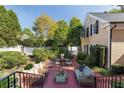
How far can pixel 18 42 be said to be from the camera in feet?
72.0

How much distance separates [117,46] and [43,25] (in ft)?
43.1

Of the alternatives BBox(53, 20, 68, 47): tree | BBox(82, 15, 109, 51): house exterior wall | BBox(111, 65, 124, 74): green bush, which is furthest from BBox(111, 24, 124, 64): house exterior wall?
BBox(53, 20, 68, 47): tree

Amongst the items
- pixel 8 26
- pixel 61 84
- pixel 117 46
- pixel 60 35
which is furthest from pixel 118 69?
pixel 8 26

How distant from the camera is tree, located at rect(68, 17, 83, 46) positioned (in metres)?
19.4

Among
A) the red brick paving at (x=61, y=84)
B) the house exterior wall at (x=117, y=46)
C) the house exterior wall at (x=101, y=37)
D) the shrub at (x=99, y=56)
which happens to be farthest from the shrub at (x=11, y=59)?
the house exterior wall at (x=117, y=46)

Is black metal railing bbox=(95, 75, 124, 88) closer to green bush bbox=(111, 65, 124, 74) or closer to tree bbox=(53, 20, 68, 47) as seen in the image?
green bush bbox=(111, 65, 124, 74)

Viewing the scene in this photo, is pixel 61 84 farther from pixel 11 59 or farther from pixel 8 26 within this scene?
pixel 8 26

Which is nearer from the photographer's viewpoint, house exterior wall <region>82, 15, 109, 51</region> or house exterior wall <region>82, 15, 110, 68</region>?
house exterior wall <region>82, 15, 110, 68</region>

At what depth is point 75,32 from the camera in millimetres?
19484

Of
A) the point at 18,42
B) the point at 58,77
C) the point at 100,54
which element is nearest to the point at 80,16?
the point at 18,42

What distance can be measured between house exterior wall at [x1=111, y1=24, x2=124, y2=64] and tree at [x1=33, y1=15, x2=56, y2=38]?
1252cm
